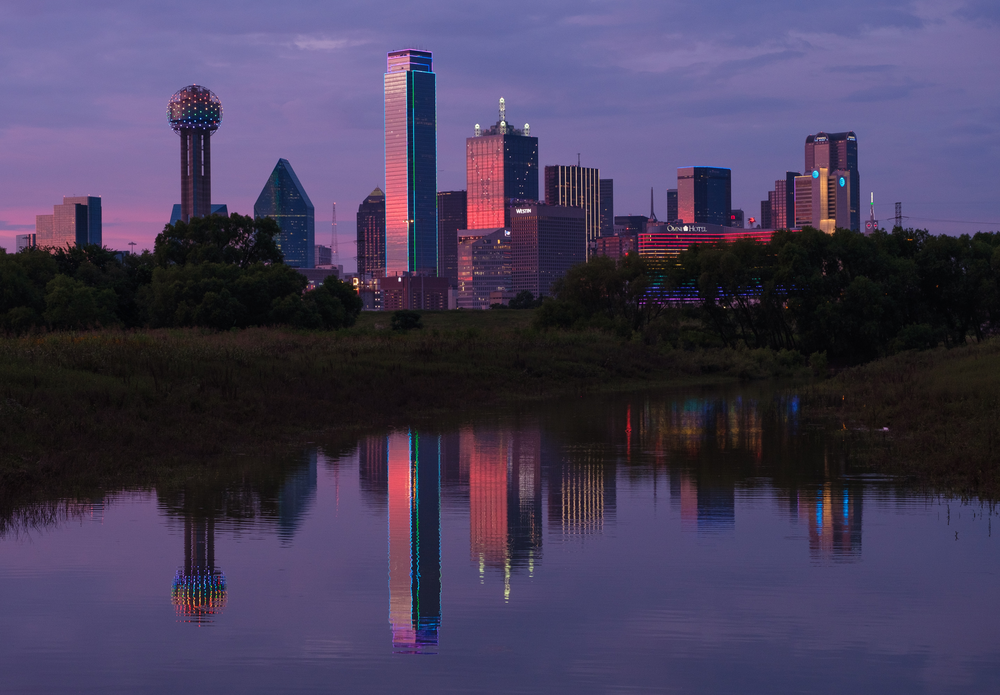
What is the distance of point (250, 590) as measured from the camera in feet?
39.0

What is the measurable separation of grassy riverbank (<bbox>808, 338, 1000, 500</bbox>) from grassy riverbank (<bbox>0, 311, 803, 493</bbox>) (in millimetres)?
13380

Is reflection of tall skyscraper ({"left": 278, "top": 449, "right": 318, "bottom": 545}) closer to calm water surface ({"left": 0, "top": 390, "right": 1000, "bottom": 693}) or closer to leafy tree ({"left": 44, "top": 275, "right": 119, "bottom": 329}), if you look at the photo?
calm water surface ({"left": 0, "top": 390, "right": 1000, "bottom": 693})

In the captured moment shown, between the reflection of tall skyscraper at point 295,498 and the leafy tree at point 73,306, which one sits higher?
the leafy tree at point 73,306

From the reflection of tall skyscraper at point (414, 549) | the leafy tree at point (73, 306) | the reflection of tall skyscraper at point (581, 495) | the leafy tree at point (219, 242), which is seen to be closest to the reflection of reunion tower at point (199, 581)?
the reflection of tall skyscraper at point (414, 549)

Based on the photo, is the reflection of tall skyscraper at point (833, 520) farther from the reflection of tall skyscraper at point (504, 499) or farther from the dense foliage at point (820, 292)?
the dense foliage at point (820, 292)

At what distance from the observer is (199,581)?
484 inches

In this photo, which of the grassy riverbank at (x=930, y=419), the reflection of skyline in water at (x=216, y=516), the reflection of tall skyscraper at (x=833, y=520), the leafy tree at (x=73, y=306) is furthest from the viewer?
the leafy tree at (x=73, y=306)

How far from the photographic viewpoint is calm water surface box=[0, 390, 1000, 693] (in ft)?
30.2

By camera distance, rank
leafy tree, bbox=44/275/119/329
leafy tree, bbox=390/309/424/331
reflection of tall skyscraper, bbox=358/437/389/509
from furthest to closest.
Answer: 1. leafy tree, bbox=390/309/424/331
2. leafy tree, bbox=44/275/119/329
3. reflection of tall skyscraper, bbox=358/437/389/509

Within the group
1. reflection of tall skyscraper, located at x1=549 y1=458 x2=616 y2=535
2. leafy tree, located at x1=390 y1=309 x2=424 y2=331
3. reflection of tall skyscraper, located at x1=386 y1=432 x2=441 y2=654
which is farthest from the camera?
leafy tree, located at x1=390 y1=309 x2=424 y2=331

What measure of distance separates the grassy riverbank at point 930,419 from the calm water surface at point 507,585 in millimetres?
1287

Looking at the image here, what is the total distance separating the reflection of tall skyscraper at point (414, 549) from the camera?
1050 cm

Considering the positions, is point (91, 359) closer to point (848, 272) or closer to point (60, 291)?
point (60, 291)

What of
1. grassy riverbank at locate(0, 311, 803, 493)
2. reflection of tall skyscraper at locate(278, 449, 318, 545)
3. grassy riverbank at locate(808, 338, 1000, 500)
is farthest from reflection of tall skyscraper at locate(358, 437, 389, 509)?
grassy riverbank at locate(808, 338, 1000, 500)
